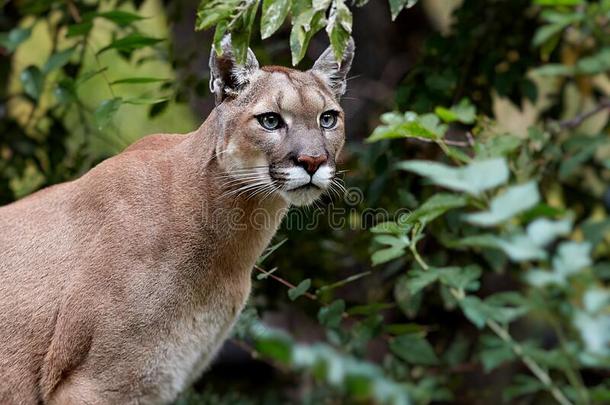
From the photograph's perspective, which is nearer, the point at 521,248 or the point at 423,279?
the point at 521,248

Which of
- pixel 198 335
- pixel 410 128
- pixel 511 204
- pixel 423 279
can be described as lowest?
pixel 198 335

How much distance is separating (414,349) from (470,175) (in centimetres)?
194

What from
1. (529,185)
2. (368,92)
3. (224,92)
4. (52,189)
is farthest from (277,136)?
(368,92)

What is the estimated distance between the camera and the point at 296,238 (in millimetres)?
5656

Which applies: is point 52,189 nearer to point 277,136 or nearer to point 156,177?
point 156,177

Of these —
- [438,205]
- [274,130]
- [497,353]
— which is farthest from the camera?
[274,130]

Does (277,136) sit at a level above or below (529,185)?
below

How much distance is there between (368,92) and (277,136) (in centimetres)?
355

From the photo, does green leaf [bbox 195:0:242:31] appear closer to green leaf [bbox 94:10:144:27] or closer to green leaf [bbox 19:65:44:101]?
green leaf [bbox 94:10:144:27]

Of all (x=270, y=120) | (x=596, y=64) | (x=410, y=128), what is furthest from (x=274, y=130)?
(x=596, y=64)

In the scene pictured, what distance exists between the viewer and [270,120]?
4.06 meters

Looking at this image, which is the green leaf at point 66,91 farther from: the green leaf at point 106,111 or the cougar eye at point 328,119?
the cougar eye at point 328,119

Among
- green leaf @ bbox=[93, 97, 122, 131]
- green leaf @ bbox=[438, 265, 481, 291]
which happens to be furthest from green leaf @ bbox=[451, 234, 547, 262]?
green leaf @ bbox=[93, 97, 122, 131]

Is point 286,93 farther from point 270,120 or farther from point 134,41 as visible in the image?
point 134,41
